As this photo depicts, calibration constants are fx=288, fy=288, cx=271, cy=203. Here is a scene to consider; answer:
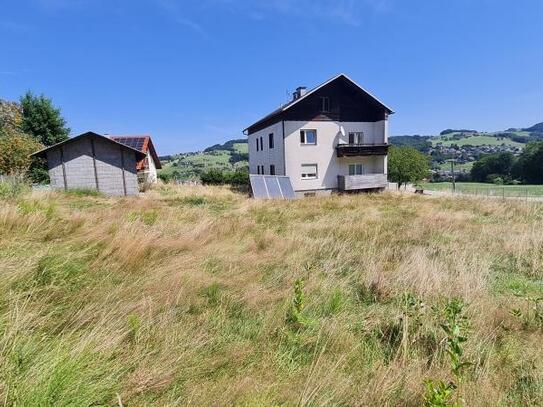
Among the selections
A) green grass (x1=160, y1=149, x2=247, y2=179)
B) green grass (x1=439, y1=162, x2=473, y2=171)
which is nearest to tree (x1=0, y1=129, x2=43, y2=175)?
green grass (x1=160, y1=149, x2=247, y2=179)

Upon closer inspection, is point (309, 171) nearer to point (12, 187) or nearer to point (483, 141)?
point (12, 187)

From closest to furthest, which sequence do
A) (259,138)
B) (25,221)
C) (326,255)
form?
(25,221) < (326,255) < (259,138)

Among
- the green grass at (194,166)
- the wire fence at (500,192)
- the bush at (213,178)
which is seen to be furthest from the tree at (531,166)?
the bush at (213,178)

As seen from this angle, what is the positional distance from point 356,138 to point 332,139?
273 centimetres

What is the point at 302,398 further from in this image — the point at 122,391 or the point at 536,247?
the point at 536,247

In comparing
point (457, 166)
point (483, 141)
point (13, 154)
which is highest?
point (483, 141)

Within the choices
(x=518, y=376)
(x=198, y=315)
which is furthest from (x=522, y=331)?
(x=198, y=315)

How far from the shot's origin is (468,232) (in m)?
8.30

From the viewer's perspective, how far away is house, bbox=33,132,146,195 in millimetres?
19859

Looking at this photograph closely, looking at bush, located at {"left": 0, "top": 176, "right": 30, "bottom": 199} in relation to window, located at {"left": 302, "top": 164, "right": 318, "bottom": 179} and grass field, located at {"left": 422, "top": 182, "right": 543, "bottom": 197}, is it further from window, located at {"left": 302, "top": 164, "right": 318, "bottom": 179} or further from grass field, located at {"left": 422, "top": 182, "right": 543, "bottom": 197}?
grass field, located at {"left": 422, "top": 182, "right": 543, "bottom": 197}

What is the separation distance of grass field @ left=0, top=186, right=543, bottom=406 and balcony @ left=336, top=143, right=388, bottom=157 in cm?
2116

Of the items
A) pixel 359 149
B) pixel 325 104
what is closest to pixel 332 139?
pixel 359 149

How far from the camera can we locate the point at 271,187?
22375 millimetres

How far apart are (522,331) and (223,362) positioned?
331 cm
